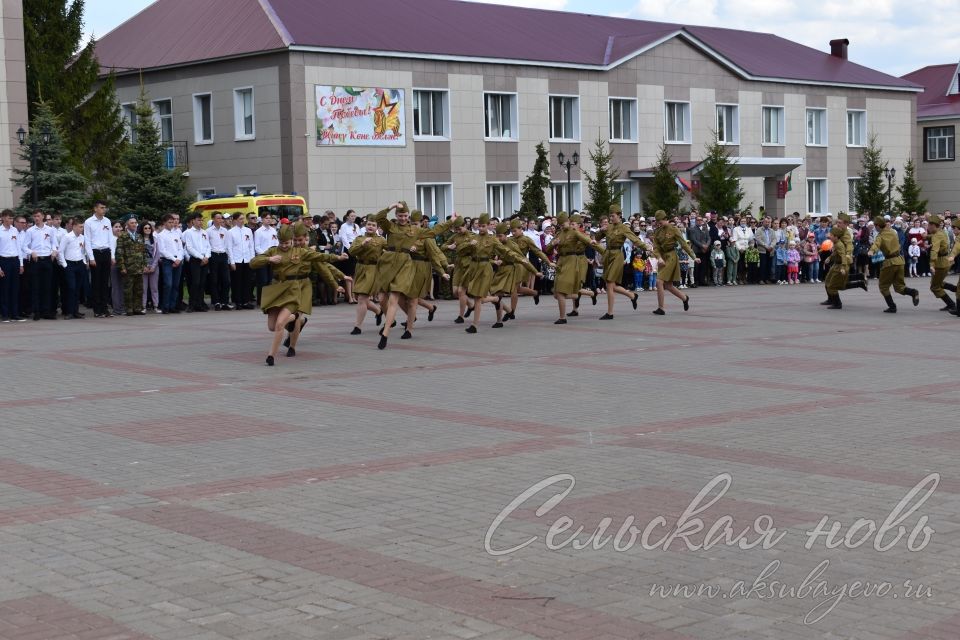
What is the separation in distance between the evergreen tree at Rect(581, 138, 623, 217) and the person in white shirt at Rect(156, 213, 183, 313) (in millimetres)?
20380

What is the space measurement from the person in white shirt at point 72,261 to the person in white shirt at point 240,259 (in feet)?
9.48

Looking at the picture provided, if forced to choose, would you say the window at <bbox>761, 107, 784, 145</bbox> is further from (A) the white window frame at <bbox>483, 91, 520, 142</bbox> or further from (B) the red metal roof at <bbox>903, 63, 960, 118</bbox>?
(B) the red metal roof at <bbox>903, 63, 960, 118</bbox>

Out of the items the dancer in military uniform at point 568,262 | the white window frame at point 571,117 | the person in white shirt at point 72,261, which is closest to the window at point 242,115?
the white window frame at point 571,117

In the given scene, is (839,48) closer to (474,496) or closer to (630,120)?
(630,120)

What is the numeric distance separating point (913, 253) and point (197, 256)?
21808 mm

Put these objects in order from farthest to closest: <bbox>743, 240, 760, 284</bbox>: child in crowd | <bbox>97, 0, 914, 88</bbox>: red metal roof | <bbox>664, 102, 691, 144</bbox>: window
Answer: <bbox>664, 102, 691, 144</bbox>: window
<bbox>97, 0, 914, 88</bbox>: red metal roof
<bbox>743, 240, 760, 284</bbox>: child in crowd

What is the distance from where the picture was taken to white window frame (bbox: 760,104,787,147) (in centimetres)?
5375

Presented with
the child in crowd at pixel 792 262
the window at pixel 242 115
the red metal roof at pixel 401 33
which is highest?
the red metal roof at pixel 401 33

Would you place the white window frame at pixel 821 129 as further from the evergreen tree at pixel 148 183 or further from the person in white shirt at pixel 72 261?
the person in white shirt at pixel 72 261

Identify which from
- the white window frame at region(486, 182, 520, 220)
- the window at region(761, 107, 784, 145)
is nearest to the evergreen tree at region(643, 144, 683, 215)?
the white window frame at region(486, 182, 520, 220)

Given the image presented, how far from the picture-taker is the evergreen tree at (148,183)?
3500cm

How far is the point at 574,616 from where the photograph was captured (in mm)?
5797

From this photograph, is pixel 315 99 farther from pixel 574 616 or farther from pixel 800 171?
pixel 574 616

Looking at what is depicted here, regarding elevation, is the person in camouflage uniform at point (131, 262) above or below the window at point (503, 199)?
below
